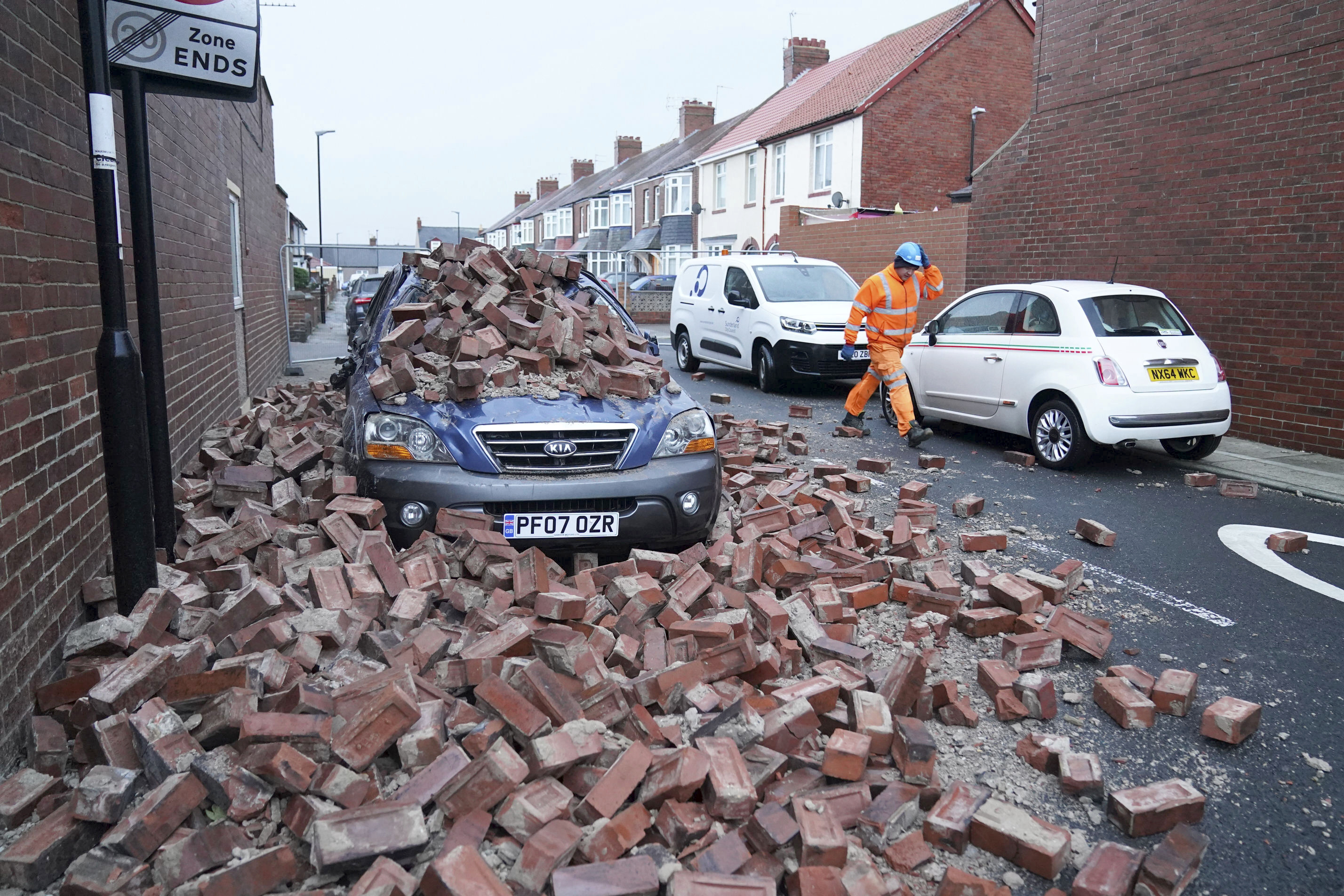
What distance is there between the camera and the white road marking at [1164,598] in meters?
4.79

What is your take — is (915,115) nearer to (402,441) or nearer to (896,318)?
(896,318)

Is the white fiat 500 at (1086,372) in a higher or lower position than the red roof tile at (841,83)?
lower

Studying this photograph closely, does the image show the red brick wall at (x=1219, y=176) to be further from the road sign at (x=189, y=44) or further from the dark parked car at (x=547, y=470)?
the road sign at (x=189, y=44)

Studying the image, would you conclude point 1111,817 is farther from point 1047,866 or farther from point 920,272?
point 920,272

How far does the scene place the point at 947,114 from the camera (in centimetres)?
2911

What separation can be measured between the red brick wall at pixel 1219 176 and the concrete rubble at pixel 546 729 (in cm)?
685

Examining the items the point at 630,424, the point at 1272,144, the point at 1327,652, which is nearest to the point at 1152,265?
the point at 1272,144

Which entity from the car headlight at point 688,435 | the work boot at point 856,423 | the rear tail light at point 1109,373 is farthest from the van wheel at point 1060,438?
the car headlight at point 688,435

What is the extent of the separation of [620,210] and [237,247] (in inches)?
1727

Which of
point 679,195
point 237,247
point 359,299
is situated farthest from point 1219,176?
point 679,195

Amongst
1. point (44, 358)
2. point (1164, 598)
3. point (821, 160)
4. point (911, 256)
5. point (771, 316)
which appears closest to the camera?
point (44, 358)

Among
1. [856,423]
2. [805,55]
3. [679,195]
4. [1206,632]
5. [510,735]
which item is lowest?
[1206,632]

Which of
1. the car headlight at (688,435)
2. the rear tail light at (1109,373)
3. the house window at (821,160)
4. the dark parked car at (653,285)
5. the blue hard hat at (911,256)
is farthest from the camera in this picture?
the dark parked car at (653,285)

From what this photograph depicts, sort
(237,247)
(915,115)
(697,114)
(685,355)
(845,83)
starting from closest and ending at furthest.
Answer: (237,247) → (685,355) → (915,115) → (845,83) → (697,114)
